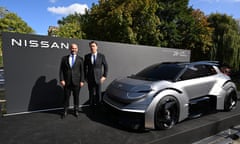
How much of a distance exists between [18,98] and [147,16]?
11704 millimetres

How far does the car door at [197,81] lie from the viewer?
10.8ft

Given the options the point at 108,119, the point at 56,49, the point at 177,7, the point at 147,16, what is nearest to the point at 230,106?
the point at 108,119

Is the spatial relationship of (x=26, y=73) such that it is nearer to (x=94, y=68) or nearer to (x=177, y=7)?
(x=94, y=68)

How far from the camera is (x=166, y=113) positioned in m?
2.91

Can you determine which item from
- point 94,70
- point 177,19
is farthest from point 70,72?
point 177,19

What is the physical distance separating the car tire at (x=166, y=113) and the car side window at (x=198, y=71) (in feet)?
1.90

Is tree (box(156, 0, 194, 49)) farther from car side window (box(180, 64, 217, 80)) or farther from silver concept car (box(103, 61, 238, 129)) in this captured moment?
silver concept car (box(103, 61, 238, 129))

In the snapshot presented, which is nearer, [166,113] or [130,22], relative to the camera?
[166,113]

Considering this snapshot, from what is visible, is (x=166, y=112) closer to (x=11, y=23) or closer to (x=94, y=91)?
(x=94, y=91)

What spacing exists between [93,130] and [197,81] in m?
2.12

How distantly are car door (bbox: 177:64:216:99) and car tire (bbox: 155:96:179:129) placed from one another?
1.28ft

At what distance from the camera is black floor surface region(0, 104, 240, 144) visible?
2.51 meters

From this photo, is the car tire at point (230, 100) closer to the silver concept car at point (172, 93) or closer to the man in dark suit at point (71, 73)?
the silver concept car at point (172, 93)

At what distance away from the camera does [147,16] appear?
13555 mm
